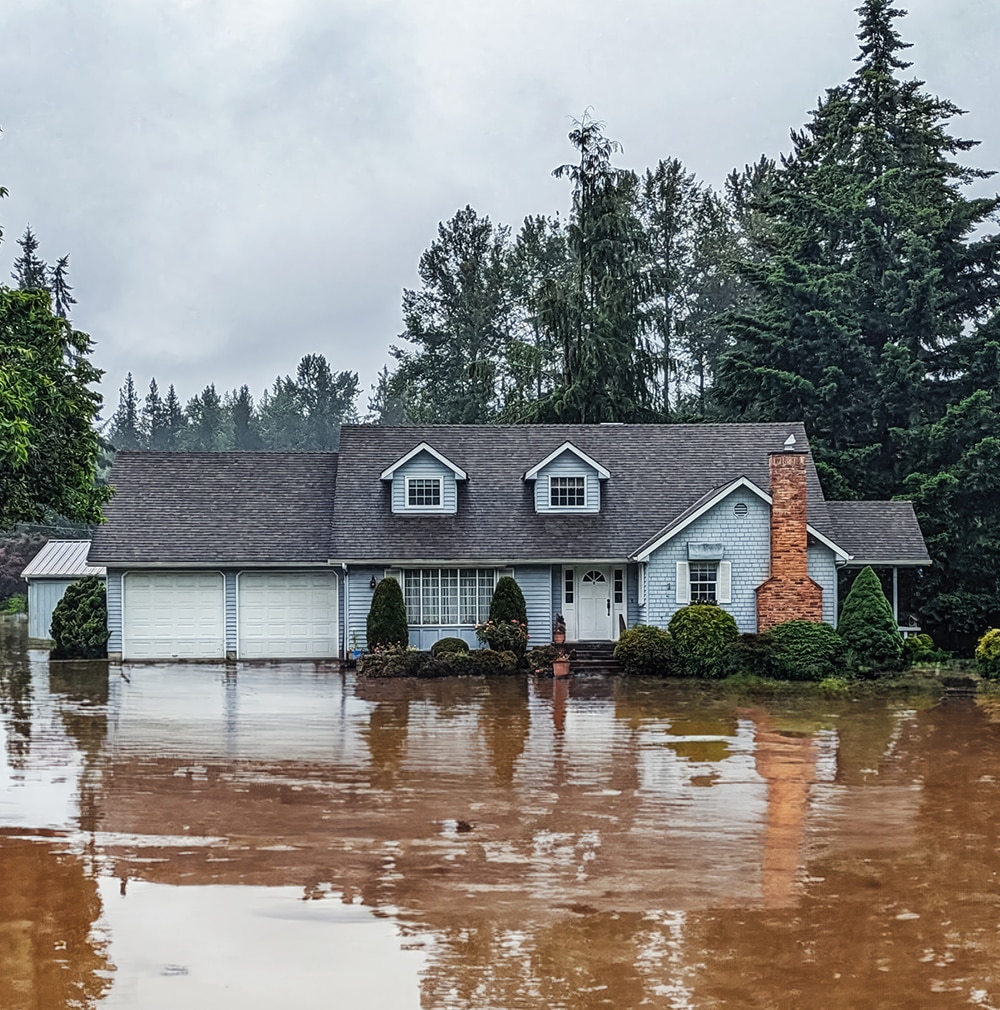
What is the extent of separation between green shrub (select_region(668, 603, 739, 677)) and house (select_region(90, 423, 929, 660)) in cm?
158

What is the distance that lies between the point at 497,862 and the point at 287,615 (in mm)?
21108

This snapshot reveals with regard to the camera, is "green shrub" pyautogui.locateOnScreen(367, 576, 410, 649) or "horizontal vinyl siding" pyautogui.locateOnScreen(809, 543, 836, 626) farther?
"horizontal vinyl siding" pyautogui.locateOnScreen(809, 543, 836, 626)

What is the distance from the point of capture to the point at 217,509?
3400 centimetres

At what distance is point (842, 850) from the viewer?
43.4ft

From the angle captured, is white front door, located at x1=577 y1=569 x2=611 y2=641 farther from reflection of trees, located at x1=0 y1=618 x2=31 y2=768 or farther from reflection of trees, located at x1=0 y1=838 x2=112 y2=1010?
reflection of trees, located at x1=0 y1=838 x2=112 y2=1010

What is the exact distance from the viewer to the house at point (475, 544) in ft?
99.9

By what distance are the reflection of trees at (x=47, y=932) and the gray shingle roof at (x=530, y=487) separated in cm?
1909

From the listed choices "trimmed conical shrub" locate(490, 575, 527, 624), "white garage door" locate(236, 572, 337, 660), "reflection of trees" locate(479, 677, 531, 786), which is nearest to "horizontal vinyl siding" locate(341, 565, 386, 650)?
"white garage door" locate(236, 572, 337, 660)

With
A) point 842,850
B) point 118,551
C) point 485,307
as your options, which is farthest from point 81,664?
point 485,307

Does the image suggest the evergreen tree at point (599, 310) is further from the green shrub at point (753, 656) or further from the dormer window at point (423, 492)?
the green shrub at point (753, 656)

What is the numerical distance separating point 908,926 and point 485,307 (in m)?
53.1

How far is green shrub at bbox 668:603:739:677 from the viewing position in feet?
93.3

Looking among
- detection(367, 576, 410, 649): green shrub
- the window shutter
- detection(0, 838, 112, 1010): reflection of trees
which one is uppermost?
the window shutter

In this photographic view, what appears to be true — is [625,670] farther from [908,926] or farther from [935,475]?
[908,926]
